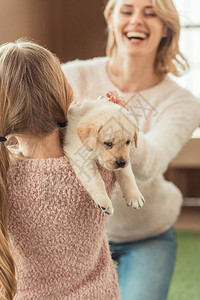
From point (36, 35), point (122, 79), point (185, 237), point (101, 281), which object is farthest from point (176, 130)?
point (36, 35)

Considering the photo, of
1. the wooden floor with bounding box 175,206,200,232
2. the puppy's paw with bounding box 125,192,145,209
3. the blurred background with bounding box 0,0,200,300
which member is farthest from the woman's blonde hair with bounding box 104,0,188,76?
the wooden floor with bounding box 175,206,200,232

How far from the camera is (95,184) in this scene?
29.1 inches

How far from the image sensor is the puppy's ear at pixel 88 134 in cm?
70

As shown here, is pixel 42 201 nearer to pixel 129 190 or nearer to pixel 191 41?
pixel 129 190

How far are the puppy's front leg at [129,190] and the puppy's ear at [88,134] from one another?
9 cm

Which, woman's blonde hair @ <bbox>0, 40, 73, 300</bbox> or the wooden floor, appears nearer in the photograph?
woman's blonde hair @ <bbox>0, 40, 73, 300</bbox>

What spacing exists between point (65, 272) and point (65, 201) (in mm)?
159

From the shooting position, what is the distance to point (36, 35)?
3.18 metres

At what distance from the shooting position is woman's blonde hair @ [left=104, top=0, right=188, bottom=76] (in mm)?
1438

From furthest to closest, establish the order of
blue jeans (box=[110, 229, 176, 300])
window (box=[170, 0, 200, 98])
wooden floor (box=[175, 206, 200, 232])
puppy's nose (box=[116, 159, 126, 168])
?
window (box=[170, 0, 200, 98]) → wooden floor (box=[175, 206, 200, 232]) → blue jeans (box=[110, 229, 176, 300]) → puppy's nose (box=[116, 159, 126, 168])

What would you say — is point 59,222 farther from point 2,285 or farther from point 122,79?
point 122,79

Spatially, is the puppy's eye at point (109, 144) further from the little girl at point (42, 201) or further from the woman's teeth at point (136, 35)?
the woman's teeth at point (136, 35)

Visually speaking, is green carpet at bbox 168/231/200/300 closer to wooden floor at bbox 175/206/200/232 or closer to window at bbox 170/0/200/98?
wooden floor at bbox 175/206/200/232

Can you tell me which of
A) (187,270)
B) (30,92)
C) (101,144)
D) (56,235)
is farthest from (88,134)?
(187,270)
